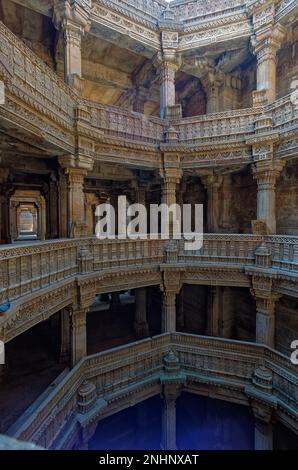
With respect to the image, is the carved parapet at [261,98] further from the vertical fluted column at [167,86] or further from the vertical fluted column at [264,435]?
the vertical fluted column at [264,435]

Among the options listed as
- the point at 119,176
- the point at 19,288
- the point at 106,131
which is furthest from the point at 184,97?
the point at 19,288

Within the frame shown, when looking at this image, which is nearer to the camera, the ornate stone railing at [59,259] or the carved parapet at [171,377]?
the ornate stone railing at [59,259]

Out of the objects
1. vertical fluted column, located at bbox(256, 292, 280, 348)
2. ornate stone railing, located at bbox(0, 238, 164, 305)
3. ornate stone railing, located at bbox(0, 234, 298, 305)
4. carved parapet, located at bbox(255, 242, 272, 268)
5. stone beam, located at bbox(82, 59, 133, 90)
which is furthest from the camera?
stone beam, located at bbox(82, 59, 133, 90)

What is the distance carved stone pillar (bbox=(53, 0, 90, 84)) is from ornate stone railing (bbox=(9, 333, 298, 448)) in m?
8.39

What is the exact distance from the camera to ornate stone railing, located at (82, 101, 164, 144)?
26.6 feet

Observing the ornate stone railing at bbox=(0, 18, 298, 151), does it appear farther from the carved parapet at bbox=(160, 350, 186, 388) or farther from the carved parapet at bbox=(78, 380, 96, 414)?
the carved parapet at bbox=(160, 350, 186, 388)

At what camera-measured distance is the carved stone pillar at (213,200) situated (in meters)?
11.1

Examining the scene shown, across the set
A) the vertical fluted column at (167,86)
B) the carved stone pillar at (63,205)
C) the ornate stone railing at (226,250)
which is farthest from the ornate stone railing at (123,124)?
the ornate stone railing at (226,250)

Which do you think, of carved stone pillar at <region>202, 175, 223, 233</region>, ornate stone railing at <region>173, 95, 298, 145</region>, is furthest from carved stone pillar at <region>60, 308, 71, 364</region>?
ornate stone railing at <region>173, 95, 298, 145</region>

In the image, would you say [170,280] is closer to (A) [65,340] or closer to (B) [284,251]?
(B) [284,251]

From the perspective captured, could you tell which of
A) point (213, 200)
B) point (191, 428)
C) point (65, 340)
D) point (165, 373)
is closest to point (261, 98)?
point (213, 200)

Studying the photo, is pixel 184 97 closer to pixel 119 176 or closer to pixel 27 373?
pixel 119 176

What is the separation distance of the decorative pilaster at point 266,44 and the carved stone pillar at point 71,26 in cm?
590

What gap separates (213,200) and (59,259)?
7.52 m
